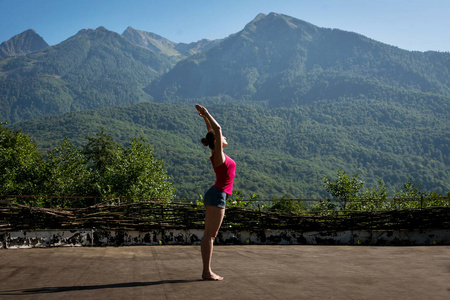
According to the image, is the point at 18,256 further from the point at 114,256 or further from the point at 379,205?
the point at 379,205

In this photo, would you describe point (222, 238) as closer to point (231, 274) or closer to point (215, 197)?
point (231, 274)

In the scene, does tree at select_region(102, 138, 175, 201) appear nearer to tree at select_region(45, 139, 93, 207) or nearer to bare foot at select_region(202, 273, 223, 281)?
tree at select_region(45, 139, 93, 207)

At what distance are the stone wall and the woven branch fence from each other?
0.47 ft

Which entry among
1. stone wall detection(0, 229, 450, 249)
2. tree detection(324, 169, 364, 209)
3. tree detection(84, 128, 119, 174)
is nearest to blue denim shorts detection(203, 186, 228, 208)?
stone wall detection(0, 229, 450, 249)

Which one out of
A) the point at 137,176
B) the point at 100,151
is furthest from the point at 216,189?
the point at 100,151

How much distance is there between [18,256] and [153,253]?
7.46 feet

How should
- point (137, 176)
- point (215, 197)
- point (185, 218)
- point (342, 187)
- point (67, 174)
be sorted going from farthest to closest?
point (67, 174) → point (342, 187) → point (137, 176) → point (185, 218) → point (215, 197)

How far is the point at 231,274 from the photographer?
5.25m

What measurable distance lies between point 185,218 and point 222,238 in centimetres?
97

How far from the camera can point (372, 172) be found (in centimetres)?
19025

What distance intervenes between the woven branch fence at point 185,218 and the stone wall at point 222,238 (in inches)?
5.6

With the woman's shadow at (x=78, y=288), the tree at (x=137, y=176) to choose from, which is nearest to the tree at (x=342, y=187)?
the tree at (x=137, y=176)

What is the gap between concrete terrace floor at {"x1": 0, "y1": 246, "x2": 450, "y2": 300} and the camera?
13.4 ft

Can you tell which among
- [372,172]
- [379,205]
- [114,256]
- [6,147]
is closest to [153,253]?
[114,256]
